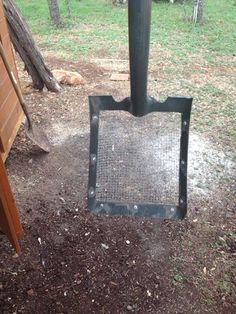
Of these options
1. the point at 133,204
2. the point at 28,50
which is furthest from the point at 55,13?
the point at 133,204

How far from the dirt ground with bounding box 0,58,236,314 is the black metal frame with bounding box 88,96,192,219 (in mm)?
161

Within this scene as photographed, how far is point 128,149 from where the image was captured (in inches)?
101

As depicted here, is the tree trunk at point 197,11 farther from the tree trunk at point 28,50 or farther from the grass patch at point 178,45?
the tree trunk at point 28,50

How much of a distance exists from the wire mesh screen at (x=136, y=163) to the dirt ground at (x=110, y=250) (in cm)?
16

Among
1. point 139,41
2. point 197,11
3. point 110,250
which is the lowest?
point 197,11

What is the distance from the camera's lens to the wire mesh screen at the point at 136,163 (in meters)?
2.16

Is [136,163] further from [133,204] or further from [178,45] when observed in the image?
[178,45]

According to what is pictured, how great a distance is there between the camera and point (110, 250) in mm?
1945

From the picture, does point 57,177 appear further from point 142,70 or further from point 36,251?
point 142,70

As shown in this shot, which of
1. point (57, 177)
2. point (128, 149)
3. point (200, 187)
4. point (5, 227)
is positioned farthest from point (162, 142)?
point (5, 227)

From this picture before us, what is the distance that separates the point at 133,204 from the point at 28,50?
2.29m

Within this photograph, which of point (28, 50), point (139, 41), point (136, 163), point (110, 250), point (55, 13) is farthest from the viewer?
point (55, 13)

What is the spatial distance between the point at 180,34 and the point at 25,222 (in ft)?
16.2

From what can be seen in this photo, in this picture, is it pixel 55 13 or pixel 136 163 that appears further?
pixel 55 13
